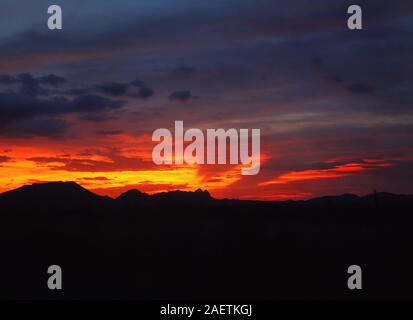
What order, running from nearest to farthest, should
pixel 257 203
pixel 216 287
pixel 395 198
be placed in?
pixel 216 287 < pixel 395 198 < pixel 257 203

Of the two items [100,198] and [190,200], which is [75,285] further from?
[100,198]

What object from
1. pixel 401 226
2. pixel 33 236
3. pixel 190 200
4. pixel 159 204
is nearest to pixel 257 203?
pixel 190 200

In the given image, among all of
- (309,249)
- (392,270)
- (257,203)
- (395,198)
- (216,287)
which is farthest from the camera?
(257,203)

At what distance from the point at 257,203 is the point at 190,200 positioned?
7.10 m

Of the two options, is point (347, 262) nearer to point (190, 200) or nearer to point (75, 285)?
point (75, 285)

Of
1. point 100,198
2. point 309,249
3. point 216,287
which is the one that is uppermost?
point 100,198

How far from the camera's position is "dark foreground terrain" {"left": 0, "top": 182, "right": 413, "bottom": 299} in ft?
81.3

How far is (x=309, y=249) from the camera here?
32.1 m

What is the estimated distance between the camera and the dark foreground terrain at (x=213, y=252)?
24781 mm

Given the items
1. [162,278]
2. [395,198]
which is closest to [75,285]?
[162,278]

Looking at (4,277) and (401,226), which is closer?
(4,277)

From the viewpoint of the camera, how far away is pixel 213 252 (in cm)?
3347

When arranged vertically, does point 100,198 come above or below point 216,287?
above

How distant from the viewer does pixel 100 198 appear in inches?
2687
